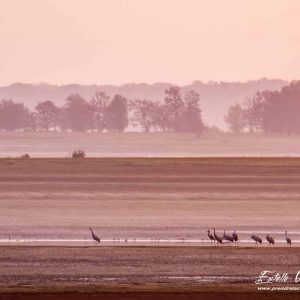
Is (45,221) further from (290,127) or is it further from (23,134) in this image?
(290,127)

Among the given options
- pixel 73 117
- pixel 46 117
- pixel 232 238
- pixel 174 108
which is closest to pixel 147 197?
pixel 232 238

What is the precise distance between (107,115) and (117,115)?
2.46 metres

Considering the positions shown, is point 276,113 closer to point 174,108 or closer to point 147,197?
point 174,108

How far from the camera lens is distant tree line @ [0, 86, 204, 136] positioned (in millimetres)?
154875

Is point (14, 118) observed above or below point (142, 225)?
above

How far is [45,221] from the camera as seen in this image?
43562 millimetres

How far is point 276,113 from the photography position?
150 meters

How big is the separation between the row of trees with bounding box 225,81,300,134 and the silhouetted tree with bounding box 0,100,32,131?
26184 mm

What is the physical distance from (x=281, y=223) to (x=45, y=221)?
771cm

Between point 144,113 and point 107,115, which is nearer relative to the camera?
point 107,115

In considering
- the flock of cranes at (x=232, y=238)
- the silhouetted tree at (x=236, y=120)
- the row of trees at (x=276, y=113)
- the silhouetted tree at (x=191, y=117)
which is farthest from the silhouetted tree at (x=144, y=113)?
the flock of cranes at (x=232, y=238)

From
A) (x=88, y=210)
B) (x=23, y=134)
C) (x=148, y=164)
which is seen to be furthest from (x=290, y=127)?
(x=88, y=210)

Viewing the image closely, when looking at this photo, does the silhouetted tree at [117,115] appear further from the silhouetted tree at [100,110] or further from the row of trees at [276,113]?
the row of trees at [276,113]

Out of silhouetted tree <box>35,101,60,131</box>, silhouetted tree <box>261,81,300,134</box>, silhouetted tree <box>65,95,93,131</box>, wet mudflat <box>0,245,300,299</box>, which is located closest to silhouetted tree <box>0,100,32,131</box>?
silhouetted tree <box>35,101,60,131</box>
